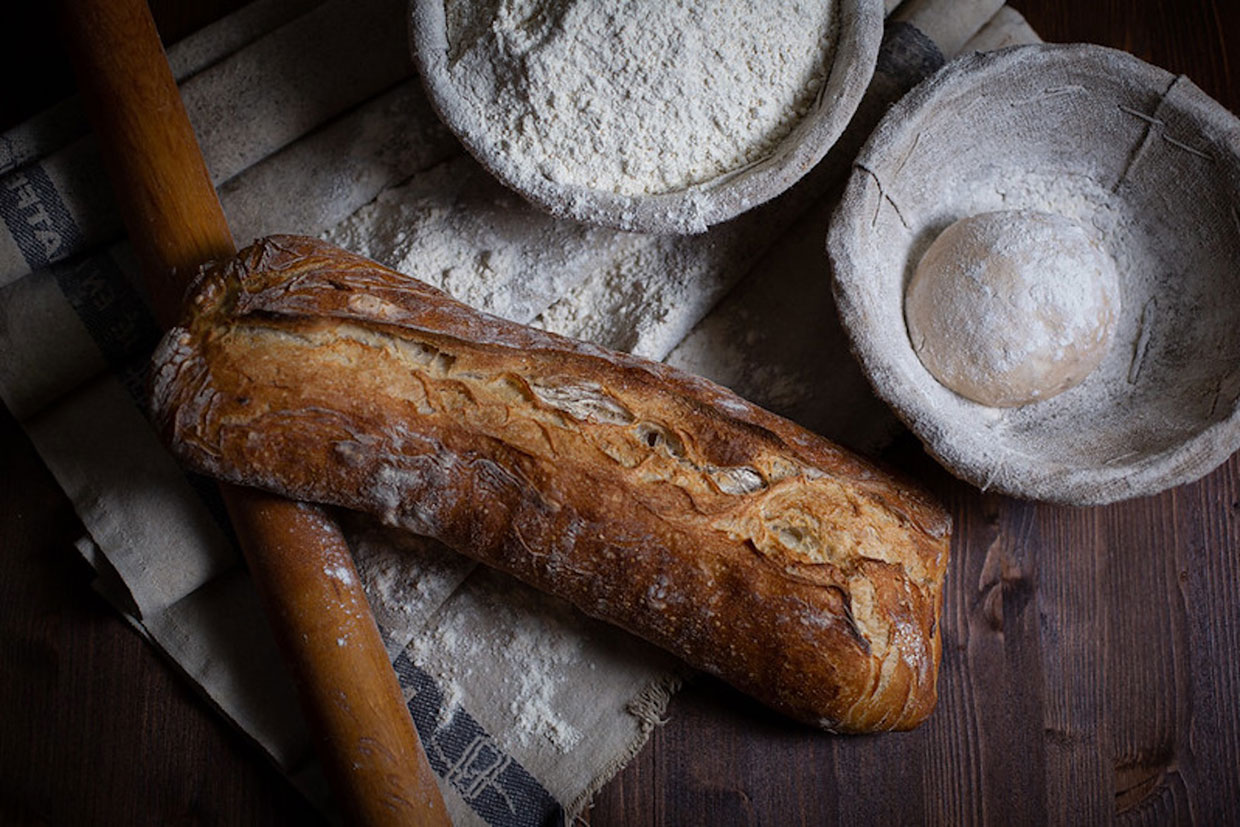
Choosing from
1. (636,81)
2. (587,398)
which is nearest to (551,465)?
(587,398)

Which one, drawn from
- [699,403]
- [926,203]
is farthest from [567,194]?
[926,203]

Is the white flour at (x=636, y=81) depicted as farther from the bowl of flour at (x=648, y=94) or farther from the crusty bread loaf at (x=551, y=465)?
the crusty bread loaf at (x=551, y=465)

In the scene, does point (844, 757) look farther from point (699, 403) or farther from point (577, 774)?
point (699, 403)

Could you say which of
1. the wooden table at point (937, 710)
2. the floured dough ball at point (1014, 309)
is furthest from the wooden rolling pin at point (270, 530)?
the floured dough ball at point (1014, 309)

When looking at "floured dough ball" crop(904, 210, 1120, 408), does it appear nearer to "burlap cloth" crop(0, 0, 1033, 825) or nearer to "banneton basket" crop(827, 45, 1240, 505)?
"banneton basket" crop(827, 45, 1240, 505)

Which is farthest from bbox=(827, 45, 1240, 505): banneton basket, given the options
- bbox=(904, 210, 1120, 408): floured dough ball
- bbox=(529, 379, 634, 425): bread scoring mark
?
bbox=(529, 379, 634, 425): bread scoring mark

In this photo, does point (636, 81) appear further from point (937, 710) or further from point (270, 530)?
point (937, 710)
